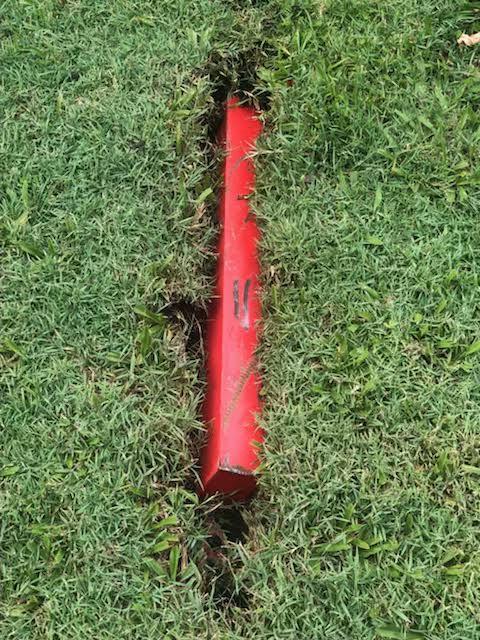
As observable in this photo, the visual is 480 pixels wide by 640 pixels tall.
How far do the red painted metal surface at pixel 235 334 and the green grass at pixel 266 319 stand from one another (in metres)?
0.06

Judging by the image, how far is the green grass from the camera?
6.34ft

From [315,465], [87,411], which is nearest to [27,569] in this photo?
[87,411]

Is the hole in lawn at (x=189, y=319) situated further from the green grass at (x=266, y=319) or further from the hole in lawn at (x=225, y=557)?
the hole in lawn at (x=225, y=557)

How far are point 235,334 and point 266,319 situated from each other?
0.32ft

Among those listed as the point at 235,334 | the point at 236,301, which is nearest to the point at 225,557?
the point at 235,334

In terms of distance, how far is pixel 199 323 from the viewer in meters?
2.35

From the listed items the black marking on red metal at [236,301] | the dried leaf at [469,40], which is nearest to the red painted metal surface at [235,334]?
the black marking on red metal at [236,301]

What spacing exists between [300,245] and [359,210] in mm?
217

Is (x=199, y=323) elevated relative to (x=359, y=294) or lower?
lower

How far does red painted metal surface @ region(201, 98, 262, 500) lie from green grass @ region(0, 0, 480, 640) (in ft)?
0.19

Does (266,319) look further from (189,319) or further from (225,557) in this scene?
(225,557)

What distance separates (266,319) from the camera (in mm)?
2246

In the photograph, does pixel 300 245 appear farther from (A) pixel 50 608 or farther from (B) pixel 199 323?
(A) pixel 50 608

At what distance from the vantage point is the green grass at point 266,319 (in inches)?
76.1
